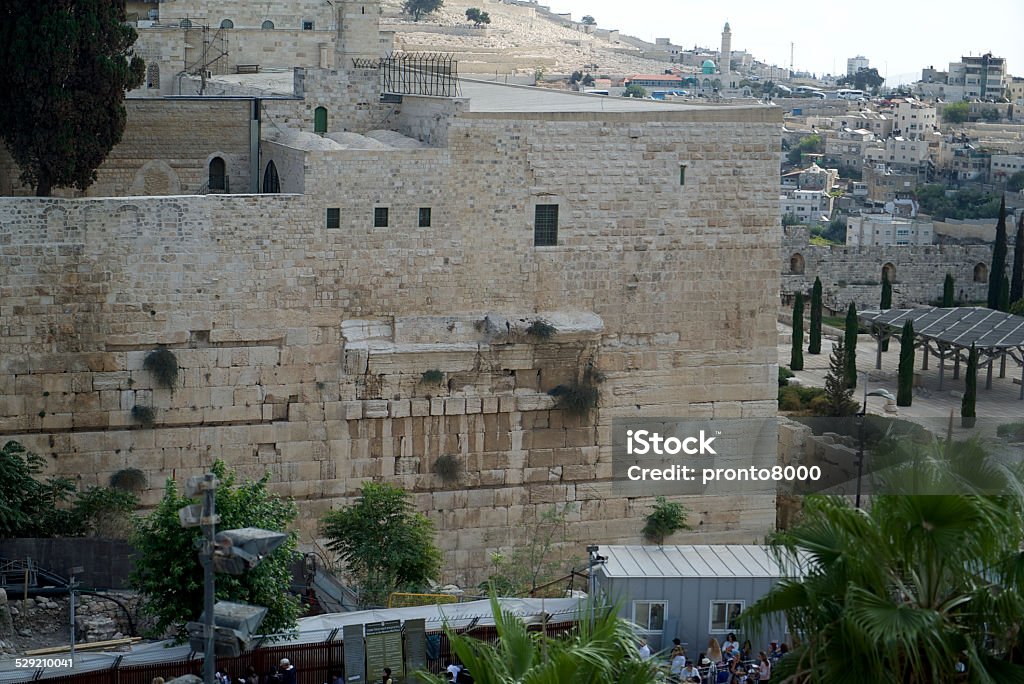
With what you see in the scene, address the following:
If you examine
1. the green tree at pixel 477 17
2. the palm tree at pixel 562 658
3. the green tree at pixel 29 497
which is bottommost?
the green tree at pixel 29 497

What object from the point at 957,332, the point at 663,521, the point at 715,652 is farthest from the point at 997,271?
the point at 715,652

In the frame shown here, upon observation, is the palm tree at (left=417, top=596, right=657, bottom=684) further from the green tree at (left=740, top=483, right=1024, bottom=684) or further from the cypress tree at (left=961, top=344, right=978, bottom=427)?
the cypress tree at (left=961, top=344, right=978, bottom=427)

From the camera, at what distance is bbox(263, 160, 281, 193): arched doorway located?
20.6 metres

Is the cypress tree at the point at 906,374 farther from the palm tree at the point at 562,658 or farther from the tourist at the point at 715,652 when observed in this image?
the palm tree at the point at 562,658

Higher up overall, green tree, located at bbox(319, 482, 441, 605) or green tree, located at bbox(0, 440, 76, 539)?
green tree, located at bbox(0, 440, 76, 539)

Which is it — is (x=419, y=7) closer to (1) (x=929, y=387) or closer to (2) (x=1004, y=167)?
(2) (x=1004, y=167)

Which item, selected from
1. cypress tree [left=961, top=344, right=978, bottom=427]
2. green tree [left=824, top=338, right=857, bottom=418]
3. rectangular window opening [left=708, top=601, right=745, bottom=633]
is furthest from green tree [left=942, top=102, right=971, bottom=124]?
rectangular window opening [left=708, top=601, right=745, bottom=633]

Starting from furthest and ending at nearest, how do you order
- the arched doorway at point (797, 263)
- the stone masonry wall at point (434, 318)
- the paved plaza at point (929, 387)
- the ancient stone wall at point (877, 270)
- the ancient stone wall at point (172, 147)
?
the arched doorway at point (797, 263) < the ancient stone wall at point (877, 270) < the paved plaza at point (929, 387) < the ancient stone wall at point (172, 147) < the stone masonry wall at point (434, 318)

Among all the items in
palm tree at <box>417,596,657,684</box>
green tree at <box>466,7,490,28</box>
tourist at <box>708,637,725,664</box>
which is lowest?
tourist at <box>708,637,725,664</box>

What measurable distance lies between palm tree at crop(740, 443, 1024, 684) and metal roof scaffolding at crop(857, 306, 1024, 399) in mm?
27478

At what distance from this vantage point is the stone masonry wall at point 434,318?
1897 centimetres

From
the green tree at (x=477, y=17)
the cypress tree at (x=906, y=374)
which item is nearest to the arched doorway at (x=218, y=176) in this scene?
the cypress tree at (x=906, y=374)

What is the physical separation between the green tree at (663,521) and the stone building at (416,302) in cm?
19

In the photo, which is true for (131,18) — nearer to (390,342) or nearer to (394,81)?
(394,81)
